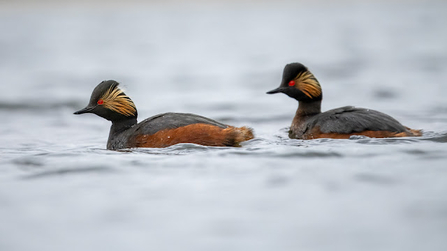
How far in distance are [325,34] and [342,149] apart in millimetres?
34229

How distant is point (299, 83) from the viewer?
1036 centimetres

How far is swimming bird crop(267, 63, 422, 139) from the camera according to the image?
346 inches

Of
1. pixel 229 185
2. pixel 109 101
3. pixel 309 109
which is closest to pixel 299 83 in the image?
pixel 309 109

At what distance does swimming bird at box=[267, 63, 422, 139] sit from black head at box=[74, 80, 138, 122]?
261cm

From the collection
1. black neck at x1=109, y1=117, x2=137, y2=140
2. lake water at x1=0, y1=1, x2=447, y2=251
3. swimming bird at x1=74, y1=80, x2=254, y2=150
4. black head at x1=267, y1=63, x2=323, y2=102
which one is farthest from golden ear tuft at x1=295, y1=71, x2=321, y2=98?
black neck at x1=109, y1=117, x2=137, y2=140

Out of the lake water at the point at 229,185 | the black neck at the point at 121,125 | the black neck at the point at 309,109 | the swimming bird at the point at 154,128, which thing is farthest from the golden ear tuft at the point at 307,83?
the black neck at the point at 121,125

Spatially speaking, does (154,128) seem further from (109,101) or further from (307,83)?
(307,83)

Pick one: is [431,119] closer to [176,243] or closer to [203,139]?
[203,139]

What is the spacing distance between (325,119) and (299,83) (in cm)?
111

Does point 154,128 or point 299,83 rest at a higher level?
point 299,83

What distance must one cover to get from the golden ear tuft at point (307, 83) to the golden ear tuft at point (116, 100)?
2897 mm

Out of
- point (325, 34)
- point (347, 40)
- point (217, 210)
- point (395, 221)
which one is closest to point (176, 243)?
point (217, 210)

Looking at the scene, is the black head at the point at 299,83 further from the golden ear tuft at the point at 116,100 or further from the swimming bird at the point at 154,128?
the golden ear tuft at the point at 116,100

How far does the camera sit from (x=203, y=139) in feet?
27.9
